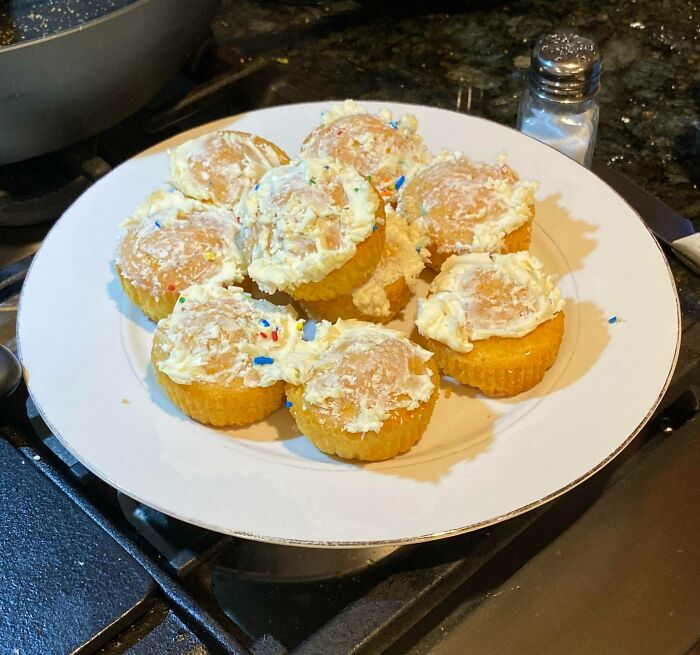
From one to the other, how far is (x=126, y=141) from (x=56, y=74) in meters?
0.35

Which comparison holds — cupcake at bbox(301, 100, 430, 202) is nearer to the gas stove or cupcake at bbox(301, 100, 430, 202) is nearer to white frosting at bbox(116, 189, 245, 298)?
white frosting at bbox(116, 189, 245, 298)

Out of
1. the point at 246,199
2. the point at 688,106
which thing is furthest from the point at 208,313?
the point at 688,106

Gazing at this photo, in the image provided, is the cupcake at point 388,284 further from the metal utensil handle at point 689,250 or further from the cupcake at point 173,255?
the metal utensil handle at point 689,250

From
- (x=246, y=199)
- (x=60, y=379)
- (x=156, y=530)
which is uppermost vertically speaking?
(x=246, y=199)

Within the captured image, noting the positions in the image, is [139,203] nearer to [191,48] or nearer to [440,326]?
[191,48]

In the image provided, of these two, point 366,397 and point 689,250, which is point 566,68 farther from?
point 366,397

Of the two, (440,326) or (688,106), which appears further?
(688,106)

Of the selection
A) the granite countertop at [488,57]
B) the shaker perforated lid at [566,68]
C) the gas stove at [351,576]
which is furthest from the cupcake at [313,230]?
the granite countertop at [488,57]

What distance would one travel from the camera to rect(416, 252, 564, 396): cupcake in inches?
37.5

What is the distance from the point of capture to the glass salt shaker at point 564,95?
1.29 meters

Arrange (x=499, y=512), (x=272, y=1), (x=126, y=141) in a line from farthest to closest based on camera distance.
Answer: (x=272, y=1) → (x=126, y=141) → (x=499, y=512)

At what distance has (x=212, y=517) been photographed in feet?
2.75

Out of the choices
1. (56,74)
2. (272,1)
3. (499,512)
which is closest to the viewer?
(499,512)

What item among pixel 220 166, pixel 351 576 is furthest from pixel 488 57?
pixel 351 576
